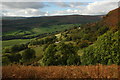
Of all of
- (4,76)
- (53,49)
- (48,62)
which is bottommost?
(48,62)

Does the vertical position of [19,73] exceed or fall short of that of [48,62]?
it exceeds it

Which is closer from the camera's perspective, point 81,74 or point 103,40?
point 81,74

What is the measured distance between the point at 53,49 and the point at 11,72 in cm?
4392

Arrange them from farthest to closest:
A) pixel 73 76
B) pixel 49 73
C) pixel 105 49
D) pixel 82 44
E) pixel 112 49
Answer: pixel 82 44, pixel 105 49, pixel 112 49, pixel 49 73, pixel 73 76

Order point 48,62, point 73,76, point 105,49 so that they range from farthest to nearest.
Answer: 1. point 48,62
2. point 105,49
3. point 73,76

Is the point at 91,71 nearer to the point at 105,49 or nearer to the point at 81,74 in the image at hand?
the point at 81,74

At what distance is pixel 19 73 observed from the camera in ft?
17.6

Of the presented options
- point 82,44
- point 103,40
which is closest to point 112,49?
point 103,40

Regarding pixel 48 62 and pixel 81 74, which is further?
pixel 48 62

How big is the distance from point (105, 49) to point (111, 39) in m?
2.53

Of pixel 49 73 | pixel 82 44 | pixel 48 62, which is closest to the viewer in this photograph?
pixel 49 73

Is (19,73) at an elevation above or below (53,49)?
above

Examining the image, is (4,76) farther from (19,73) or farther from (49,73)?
(49,73)

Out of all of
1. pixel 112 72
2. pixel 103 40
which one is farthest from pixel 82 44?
pixel 112 72
